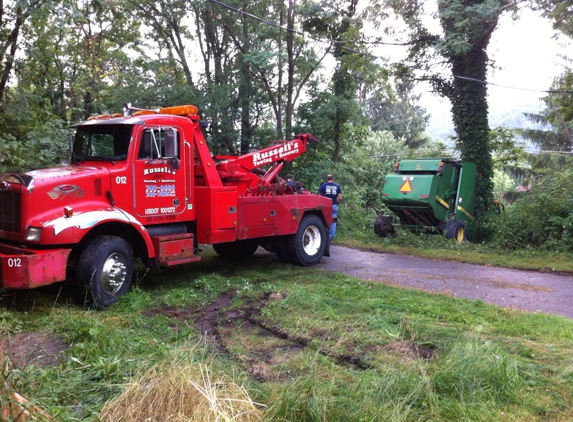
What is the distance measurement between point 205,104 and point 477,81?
831 cm

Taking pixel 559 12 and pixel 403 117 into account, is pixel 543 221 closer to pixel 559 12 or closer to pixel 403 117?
pixel 559 12

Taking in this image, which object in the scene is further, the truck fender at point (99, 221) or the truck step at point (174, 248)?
the truck step at point (174, 248)

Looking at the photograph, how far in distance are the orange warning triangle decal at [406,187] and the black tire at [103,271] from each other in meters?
8.65

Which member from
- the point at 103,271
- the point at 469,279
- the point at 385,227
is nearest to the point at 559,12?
the point at 385,227

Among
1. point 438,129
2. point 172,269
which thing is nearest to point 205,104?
point 172,269

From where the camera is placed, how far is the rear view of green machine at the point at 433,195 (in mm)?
13430

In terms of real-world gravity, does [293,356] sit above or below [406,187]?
below

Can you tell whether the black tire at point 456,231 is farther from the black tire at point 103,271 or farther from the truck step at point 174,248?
the black tire at point 103,271

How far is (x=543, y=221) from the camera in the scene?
12281mm

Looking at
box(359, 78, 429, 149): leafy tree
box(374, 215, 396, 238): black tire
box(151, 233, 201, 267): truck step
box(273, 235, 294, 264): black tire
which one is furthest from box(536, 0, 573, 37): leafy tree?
box(359, 78, 429, 149): leafy tree

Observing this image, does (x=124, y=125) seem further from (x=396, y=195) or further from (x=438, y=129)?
(x=438, y=129)

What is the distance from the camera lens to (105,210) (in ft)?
22.5

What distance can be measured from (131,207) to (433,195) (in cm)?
875

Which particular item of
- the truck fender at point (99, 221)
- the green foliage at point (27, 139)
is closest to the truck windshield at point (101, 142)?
the truck fender at point (99, 221)
